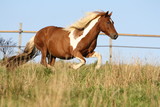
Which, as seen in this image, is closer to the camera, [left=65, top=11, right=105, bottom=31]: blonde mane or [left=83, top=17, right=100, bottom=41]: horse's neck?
[left=83, top=17, right=100, bottom=41]: horse's neck

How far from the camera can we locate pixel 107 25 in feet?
26.1

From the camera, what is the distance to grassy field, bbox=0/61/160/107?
3.60 m

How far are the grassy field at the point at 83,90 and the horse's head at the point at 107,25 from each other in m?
0.96

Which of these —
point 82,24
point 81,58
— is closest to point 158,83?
point 81,58

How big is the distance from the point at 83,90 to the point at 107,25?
3.18m

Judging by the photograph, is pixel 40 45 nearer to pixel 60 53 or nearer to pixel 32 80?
pixel 60 53

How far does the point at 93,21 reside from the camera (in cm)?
825

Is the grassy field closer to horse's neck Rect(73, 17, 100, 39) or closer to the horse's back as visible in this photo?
horse's neck Rect(73, 17, 100, 39)

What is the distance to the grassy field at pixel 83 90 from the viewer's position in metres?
3.60

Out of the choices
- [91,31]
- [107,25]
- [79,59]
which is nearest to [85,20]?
[91,31]

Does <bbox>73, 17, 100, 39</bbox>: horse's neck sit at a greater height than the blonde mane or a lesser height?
lesser

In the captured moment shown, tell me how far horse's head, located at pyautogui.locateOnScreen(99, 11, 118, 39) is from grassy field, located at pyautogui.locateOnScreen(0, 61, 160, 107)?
96 centimetres

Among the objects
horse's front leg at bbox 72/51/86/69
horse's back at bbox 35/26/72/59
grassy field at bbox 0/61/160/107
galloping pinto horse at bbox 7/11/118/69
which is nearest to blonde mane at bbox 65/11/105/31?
galloping pinto horse at bbox 7/11/118/69

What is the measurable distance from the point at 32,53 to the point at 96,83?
4575 mm
